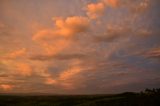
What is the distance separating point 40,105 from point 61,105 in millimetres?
13255

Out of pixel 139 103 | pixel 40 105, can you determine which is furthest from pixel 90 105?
pixel 40 105

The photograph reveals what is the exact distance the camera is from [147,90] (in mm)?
46688

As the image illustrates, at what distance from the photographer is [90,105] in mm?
65125

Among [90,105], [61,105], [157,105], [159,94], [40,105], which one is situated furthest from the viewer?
[40,105]

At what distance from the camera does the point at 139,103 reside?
40.6m

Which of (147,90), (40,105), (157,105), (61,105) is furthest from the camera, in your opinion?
(40,105)

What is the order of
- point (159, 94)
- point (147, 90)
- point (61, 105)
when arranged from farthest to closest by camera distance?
point (61, 105) < point (147, 90) < point (159, 94)

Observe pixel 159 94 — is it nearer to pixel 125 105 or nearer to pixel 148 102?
pixel 148 102

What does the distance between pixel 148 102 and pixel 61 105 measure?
48.2 m

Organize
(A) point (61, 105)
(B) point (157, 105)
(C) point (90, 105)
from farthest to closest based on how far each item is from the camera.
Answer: (A) point (61, 105) → (C) point (90, 105) → (B) point (157, 105)

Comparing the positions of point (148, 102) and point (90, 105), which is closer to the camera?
point (148, 102)

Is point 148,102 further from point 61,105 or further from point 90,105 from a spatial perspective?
point 61,105

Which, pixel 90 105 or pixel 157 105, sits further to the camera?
pixel 90 105

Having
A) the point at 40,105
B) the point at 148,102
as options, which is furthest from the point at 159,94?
the point at 40,105
